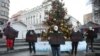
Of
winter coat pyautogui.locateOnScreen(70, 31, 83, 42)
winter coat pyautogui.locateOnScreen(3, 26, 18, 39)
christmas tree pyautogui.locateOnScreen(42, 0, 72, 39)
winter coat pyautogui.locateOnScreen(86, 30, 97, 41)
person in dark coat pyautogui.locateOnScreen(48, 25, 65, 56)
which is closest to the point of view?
person in dark coat pyautogui.locateOnScreen(48, 25, 65, 56)

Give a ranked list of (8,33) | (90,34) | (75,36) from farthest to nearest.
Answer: (90,34) < (8,33) < (75,36)

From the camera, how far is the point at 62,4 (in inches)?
994

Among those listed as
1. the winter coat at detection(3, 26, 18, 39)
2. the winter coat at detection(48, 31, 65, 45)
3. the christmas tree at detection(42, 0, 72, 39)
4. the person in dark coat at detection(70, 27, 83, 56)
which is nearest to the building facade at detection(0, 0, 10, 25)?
the christmas tree at detection(42, 0, 72, 39)

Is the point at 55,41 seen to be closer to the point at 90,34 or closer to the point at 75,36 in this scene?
the point at 75,36

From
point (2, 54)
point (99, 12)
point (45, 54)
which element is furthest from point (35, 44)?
point (99, 12)

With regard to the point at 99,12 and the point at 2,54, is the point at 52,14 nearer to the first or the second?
the point at 99,12

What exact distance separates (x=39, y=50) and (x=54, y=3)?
29.0ft

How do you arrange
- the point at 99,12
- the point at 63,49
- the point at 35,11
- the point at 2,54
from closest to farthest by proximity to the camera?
the point at 2,54
the point at 63,49
the point at 99,12
the point at 35,11

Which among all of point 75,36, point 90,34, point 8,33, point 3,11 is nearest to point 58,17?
point 90,34

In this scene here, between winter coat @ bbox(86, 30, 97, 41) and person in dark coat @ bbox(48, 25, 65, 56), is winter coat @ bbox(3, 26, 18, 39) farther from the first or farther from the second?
winter coat @ bbox(86, 30, 97, 41)

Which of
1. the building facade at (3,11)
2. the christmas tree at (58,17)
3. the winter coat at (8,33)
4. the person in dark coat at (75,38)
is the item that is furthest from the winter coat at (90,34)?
the building facade at (3,11)

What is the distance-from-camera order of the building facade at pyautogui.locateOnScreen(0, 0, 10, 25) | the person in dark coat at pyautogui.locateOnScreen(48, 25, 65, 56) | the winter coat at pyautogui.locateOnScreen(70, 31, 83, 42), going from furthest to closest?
the building facade at pyautogui.locateOnScreen(0, 0, 10, 25) → the winter coat at pyautogui.locateOnScreen(70, 31, 83, 42) → the person in dark coat at pyautogui.locateOnScreen(48, 25, 65, 56)

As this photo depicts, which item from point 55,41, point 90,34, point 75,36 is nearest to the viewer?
point 55,41

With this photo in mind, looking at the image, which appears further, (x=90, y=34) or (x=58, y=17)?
(x=58, y=17)
